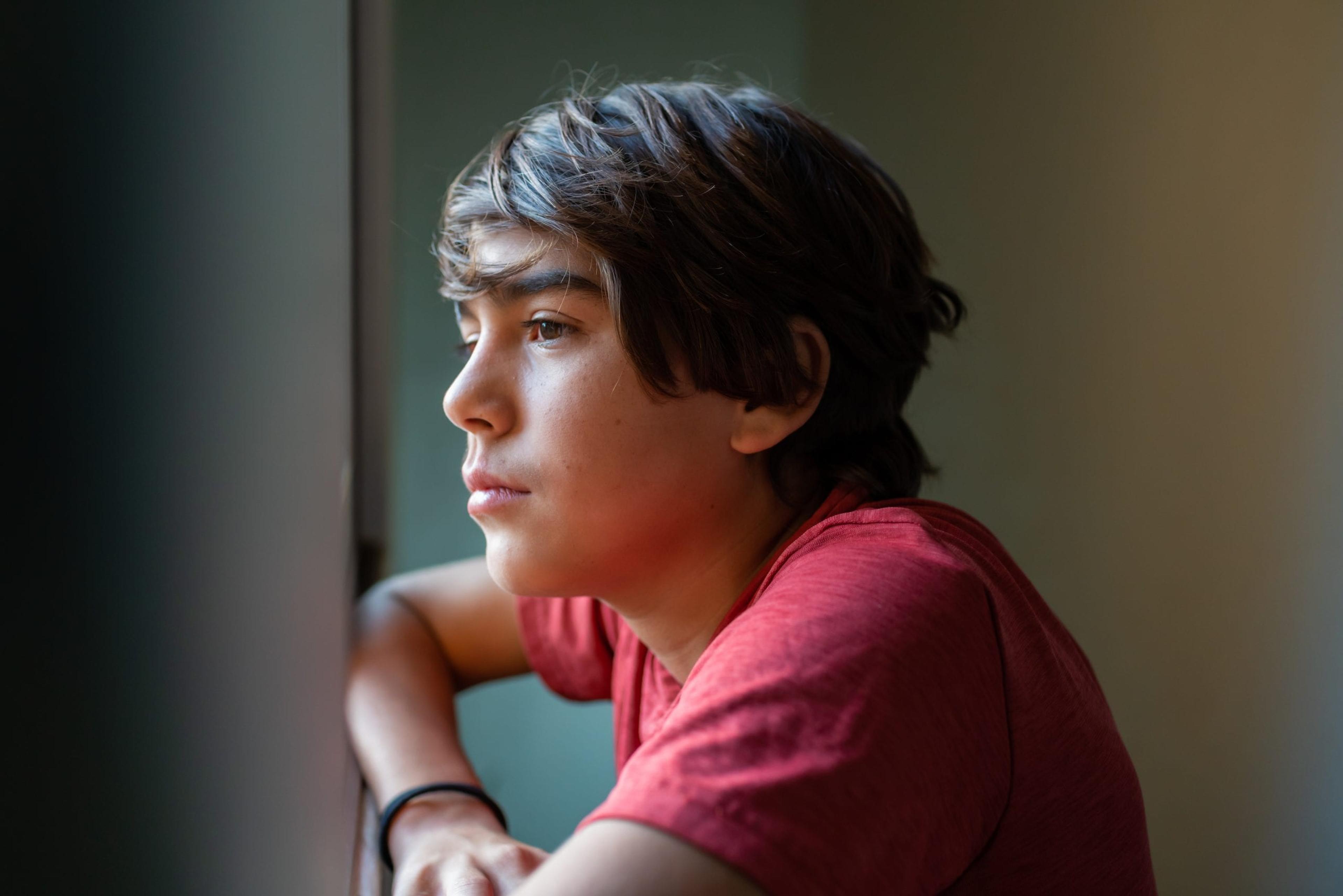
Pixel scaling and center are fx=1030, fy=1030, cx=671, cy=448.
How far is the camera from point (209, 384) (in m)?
0.40

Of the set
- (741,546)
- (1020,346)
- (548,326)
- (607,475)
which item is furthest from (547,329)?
(1020,346)

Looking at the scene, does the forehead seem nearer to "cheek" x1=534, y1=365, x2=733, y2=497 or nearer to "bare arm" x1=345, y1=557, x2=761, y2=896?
"cheek" x1=534, y1=365, x2=733, y2=497

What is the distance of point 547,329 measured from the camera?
764 millimetres

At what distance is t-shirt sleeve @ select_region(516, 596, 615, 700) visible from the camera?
1072 millimetres

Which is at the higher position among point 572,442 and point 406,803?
point 572,442

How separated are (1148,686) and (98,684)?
48.2 inches

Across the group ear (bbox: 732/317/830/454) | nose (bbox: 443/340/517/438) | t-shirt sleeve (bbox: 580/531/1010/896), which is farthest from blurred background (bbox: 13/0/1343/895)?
ear (bbox: 732/317/830/454)

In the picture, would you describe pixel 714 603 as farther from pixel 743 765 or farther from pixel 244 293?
pixel 244 293

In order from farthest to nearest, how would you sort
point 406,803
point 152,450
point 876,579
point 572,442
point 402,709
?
point 402,709
point 406,803
point 572,442
point 876,579
point 152,450

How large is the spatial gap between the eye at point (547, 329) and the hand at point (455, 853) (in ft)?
1.26

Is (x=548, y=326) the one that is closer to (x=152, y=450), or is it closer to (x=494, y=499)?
(x=494, y=499)

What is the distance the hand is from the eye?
0.39 meters

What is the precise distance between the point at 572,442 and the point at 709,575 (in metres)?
0.17

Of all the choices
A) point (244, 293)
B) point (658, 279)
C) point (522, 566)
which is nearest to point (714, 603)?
point (522, 566)
